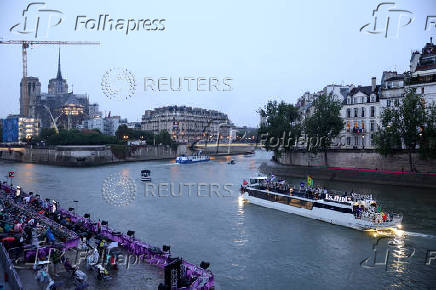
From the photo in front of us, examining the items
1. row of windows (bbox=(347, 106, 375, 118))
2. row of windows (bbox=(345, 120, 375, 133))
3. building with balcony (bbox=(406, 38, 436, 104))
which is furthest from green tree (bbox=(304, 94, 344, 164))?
building with balcony (bbox=(406, 38, 436, 104))

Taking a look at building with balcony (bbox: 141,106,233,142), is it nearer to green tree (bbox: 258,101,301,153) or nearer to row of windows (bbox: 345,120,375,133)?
green tree (bbox: 258,101,301,153)

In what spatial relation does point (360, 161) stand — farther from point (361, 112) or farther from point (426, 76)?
point (426, 76)

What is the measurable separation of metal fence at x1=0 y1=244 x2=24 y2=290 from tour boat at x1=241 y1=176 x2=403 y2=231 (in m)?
19.8

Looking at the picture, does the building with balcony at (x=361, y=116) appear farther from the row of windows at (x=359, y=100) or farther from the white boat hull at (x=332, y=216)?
the white boat hull at (x=332, y=216)

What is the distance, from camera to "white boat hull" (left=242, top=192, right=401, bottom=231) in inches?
873

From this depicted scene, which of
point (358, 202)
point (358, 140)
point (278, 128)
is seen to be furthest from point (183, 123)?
point (358, 202)

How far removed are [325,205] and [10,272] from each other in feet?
67.8

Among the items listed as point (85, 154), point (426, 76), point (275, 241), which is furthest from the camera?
point (85, 154)

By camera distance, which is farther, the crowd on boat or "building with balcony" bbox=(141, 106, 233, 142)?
"building with balcony" bbox=(141, 106, 233, 142)

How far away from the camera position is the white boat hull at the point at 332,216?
22.2 meters

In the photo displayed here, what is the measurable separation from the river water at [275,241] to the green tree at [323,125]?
1403 cm

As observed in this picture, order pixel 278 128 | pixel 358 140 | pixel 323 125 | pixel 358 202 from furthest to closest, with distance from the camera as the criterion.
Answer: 1. pixel 278 128
2. pixel 358 140
3. pixel 323 125
4. pixel 358 202

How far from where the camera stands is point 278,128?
57.6m

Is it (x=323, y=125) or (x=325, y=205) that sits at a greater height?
(x=323, y=125)
